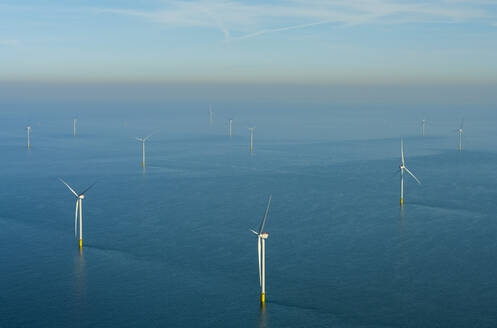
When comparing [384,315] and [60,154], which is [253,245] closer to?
[384,315]

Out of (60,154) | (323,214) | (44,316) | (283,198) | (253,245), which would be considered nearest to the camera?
(44,316)

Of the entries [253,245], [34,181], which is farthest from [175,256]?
[34,181]

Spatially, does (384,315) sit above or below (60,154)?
below

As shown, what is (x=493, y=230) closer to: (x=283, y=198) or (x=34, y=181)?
(x=283, y=198)

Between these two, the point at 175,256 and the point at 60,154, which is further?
the point at 60,154

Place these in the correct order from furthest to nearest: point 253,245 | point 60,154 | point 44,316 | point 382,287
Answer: point 60,154
point 253,245
point 382,287
point 44,316

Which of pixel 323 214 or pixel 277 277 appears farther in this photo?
pixel 323 214

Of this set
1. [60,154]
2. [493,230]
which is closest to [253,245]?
[493,230]

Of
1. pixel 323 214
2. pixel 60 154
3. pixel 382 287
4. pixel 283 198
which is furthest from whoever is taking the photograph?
pixel 60 154

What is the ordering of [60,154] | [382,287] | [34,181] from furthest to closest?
1. [60,154]
2. [34,181]
3. [382,287]
